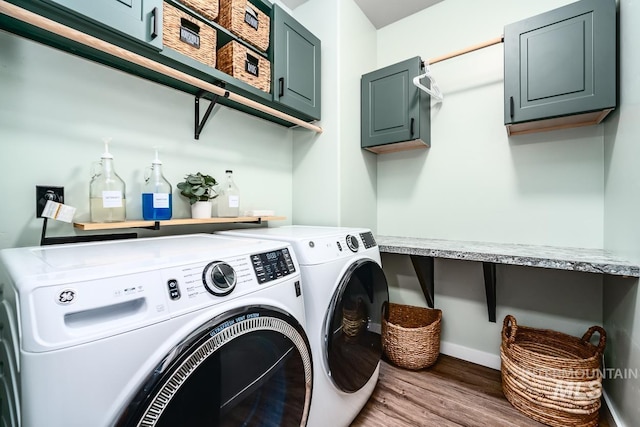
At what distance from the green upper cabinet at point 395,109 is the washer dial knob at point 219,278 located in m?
1.64

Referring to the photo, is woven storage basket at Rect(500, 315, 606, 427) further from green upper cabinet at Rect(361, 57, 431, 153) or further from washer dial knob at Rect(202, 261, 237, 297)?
washer dial knob at Rect(202, 261, 237, 297)

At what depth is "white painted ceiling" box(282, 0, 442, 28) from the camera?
217cm

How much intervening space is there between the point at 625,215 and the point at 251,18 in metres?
2.15

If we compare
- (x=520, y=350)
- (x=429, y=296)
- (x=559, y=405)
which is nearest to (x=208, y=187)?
(x=429, y=296)

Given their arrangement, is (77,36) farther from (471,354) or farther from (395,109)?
(471,354)

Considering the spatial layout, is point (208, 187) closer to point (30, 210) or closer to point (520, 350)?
point (30, 210)

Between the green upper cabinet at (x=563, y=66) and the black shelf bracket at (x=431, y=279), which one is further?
the black shelf bracket at (x=431, y=279)

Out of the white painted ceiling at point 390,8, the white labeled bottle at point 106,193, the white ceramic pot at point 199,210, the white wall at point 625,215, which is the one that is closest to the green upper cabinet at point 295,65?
the white painted ceiling at point 390,8

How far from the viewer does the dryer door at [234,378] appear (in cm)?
59

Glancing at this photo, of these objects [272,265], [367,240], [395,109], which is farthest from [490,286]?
[272,265]

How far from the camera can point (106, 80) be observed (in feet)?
4.16

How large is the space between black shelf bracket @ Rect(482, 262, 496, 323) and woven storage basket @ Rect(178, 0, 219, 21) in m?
2.11

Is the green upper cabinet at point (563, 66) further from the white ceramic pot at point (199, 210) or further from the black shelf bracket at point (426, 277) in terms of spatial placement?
the white ceramic pot at point (199, 210)

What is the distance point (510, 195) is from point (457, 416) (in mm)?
1401
